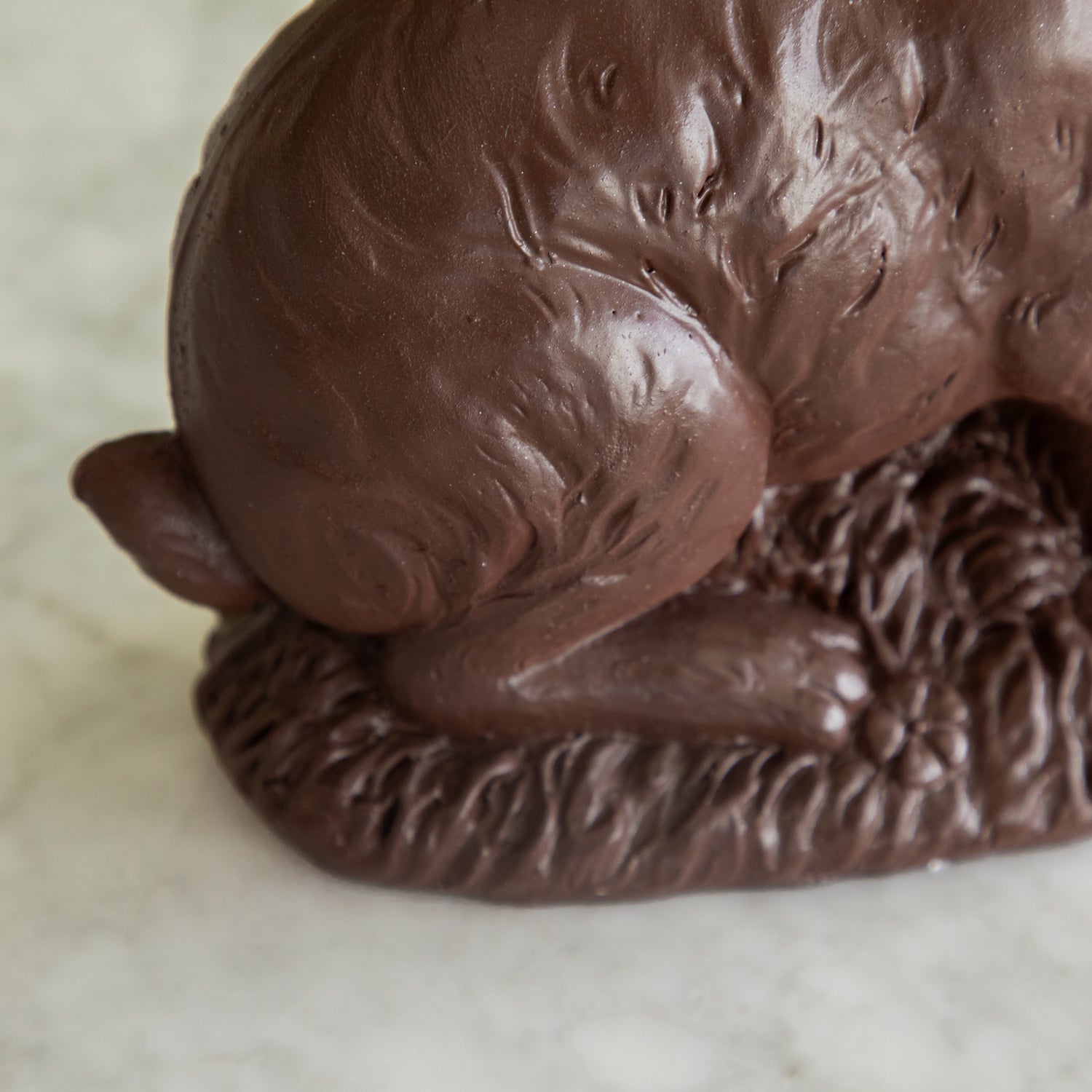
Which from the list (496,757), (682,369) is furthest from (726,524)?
(496,757)

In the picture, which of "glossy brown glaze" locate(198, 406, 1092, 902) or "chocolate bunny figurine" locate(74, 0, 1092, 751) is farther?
"glossy brown glaze" locate(198, 406, 1092, 902)

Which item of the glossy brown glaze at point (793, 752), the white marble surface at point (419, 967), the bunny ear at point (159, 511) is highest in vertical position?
the bunny ear at point (159, 511)

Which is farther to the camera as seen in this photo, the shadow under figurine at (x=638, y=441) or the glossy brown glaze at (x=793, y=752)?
the glossy brown glaze at (x=793, y=752)

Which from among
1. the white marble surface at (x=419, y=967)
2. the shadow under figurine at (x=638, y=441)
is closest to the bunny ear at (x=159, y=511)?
the shadow under figurine at (x=638, y=441)

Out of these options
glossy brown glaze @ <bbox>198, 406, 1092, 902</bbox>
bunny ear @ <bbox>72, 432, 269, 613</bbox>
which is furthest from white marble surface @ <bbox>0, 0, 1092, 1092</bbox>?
bunny ear @ <bbox>72, 432, 269, 613</bbox>

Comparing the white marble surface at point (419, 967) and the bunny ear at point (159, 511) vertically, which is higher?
the bunny ear at point (159, 511)

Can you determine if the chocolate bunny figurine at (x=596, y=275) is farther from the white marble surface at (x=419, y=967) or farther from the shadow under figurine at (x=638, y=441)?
the white marble surface at (x=419, y=967)

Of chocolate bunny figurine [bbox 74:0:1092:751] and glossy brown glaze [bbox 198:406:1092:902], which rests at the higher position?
chocolate bunny figurine [bbox 74:0:1092:751]

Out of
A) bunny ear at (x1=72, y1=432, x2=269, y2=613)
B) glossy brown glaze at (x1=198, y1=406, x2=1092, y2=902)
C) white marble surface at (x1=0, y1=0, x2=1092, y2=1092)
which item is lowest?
white marble surface at (x1=0, y1=0, x2=1092, y2=1092)

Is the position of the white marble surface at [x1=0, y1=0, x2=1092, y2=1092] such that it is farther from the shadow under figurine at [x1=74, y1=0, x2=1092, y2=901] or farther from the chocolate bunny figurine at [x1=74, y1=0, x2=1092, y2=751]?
the chocolate bunny figurine at [x1=74, y1=0, x2=1092, y2=751]
